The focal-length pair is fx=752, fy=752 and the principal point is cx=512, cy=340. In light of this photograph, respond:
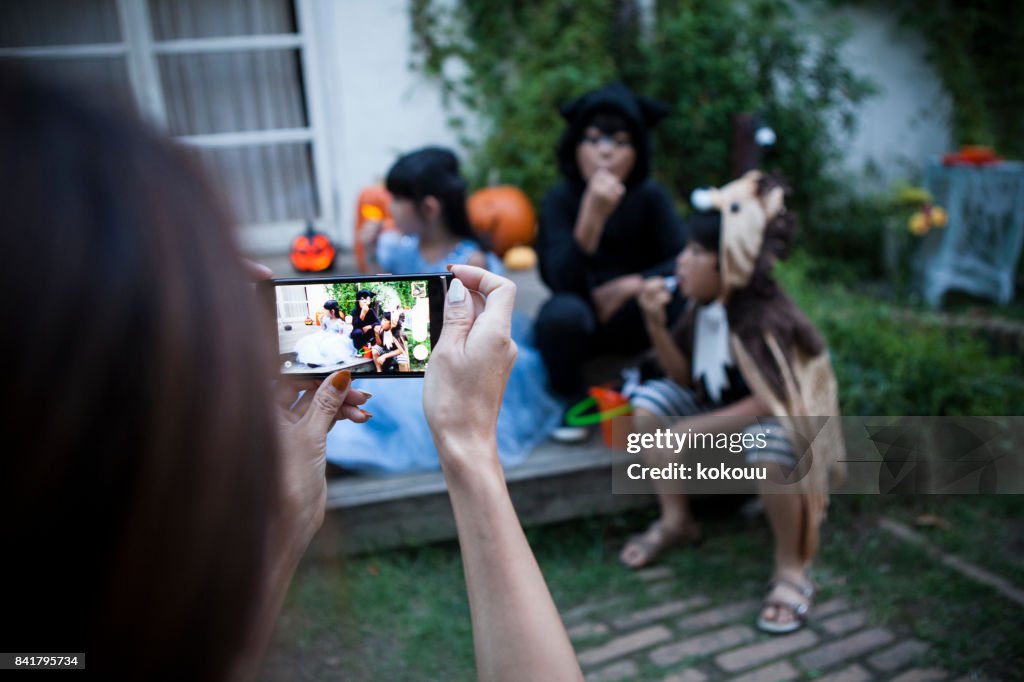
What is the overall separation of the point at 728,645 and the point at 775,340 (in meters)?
0.92

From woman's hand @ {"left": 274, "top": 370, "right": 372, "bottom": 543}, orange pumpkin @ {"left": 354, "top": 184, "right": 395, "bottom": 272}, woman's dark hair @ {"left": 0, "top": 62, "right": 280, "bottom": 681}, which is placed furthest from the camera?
orange pumpkin @ {"left": 354, "top": 184, "right": 395, "bottom": 272}

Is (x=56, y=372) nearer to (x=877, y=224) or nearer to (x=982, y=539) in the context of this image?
(x=982, y=539)

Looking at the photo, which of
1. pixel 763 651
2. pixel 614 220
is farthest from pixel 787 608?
pixel 614 220

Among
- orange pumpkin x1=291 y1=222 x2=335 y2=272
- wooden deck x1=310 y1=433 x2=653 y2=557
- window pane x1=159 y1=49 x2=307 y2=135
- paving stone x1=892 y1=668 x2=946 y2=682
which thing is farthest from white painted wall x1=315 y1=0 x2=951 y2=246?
paving stone x1=892 y1=668 x2=946 y2=682

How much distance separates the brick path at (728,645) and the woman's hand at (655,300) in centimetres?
93

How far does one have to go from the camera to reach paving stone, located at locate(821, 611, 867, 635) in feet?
7.42

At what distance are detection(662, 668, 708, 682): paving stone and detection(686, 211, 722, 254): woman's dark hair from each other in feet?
4.18

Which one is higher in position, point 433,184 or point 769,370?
point 433,184

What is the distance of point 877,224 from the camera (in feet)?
18.5

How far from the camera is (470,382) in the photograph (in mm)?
995

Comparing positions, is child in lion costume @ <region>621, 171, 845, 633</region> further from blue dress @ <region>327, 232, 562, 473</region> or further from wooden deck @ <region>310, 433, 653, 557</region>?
blue dress @ <region>327, 232, 562, 473</region>

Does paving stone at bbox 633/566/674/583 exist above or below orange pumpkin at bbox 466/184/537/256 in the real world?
below

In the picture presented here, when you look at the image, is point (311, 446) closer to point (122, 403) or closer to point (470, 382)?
point (470, 382)

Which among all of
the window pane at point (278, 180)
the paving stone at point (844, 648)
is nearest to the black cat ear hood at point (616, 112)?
the paving stone at point (844, 648)
